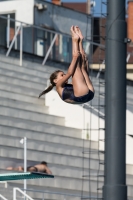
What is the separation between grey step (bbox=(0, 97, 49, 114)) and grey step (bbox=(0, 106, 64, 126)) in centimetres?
22

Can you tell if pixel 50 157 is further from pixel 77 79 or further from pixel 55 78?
pixel 77 79

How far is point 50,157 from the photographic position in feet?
68.9

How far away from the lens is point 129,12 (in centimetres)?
4322

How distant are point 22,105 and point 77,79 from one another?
11423mm

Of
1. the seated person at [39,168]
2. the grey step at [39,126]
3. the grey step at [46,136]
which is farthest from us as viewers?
the grey step at [39,126]

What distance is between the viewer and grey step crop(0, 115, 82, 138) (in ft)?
70.0

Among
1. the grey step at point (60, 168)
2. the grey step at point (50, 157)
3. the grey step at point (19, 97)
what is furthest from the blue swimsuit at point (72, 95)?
the grey step at point (19, 97)

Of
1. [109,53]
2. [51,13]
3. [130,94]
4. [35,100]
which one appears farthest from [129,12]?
[109,53]

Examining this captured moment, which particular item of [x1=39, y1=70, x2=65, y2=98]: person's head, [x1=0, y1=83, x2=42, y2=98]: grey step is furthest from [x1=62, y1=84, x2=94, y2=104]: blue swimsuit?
[x1=0, y1=83, x2=42, y2=98]: grey step

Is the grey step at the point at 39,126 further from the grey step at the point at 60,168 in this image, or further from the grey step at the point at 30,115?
the grey step at the point at 60,168

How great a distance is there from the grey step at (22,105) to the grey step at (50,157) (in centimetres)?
185

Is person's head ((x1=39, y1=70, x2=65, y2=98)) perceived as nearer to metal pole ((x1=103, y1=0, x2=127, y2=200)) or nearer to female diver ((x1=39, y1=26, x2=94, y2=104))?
female diver ((x1=39, y1=26, x2=94, y2=104))

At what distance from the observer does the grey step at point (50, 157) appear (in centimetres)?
2012

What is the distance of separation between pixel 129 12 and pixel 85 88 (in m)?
32.3
